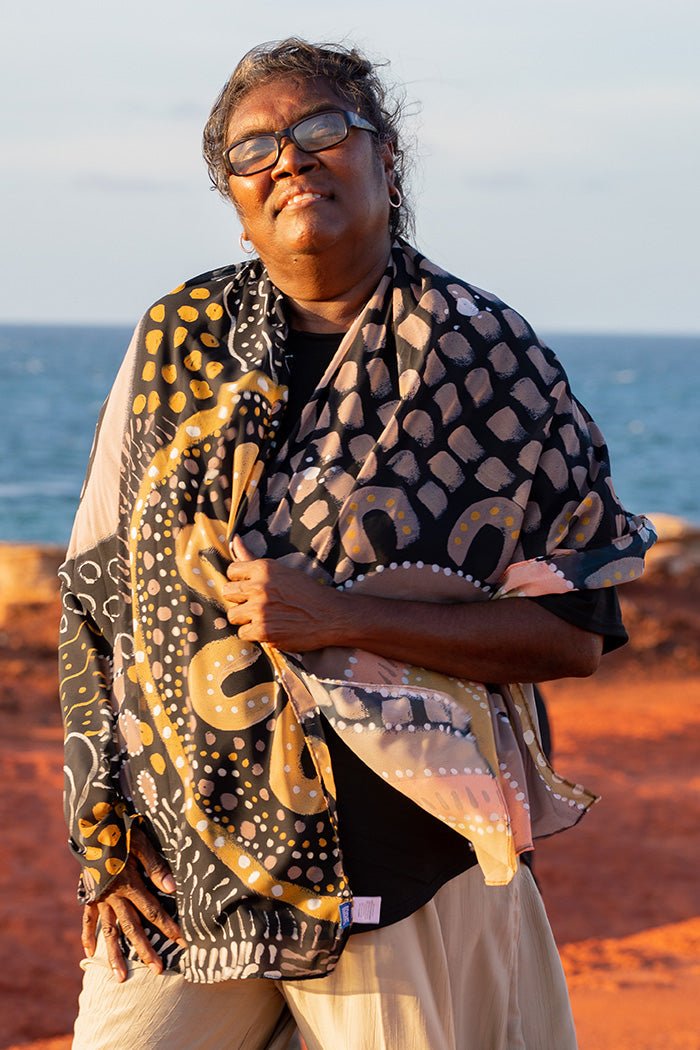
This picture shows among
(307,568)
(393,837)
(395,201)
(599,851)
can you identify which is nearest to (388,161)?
(395,201)

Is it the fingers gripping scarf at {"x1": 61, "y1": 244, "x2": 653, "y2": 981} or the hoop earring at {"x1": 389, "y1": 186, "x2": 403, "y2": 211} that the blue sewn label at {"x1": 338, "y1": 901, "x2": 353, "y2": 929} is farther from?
the hoop earring at {"x1": 389, "y1": 186, "x2": 403, "y2": 211}

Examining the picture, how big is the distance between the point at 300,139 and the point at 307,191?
91 mm

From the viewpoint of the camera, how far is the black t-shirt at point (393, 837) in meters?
1.93

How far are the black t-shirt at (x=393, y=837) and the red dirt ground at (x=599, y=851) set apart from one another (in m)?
2.40

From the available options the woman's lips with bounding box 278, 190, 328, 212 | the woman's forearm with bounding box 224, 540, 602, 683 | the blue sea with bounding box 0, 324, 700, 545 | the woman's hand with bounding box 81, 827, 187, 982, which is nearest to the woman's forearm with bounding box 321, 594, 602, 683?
the woman's forearm with bounding box 224, 540, 602, 683

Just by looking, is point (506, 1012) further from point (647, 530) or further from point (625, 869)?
point (625, 869)

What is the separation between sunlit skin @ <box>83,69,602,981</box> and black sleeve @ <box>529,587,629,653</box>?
15 millimetres

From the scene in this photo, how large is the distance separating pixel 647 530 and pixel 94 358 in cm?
9686

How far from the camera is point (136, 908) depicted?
2080mm

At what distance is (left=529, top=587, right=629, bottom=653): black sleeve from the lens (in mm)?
1996

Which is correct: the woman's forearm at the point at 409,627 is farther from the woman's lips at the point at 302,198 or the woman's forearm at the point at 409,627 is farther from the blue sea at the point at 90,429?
the blue sea at the point at 90,429

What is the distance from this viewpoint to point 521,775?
2.00 meters

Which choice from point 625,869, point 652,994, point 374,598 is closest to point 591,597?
point 374,598

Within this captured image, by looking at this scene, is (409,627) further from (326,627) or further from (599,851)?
(599,851)
